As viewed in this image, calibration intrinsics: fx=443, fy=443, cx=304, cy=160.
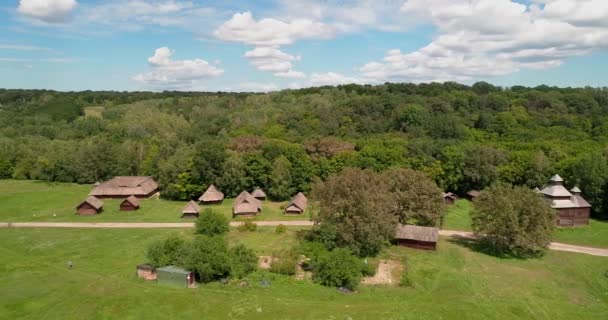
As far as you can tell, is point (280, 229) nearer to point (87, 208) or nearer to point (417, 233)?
point (417, 233)

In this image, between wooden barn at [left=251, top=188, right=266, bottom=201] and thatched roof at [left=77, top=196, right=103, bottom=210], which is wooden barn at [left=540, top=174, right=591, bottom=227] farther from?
thatched roof at [left=77, top=196, right=103, bottom=210]

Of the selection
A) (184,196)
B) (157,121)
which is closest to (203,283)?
(184,196)

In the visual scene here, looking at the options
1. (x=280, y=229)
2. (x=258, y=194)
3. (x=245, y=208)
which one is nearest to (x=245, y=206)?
(x=245, y=208)

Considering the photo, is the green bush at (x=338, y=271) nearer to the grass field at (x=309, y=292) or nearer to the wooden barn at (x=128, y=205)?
the grass field at (x=309, y=292)

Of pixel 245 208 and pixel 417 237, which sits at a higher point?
pixel 417 237

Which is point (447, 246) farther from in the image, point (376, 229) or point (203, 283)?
point (203, 283)
